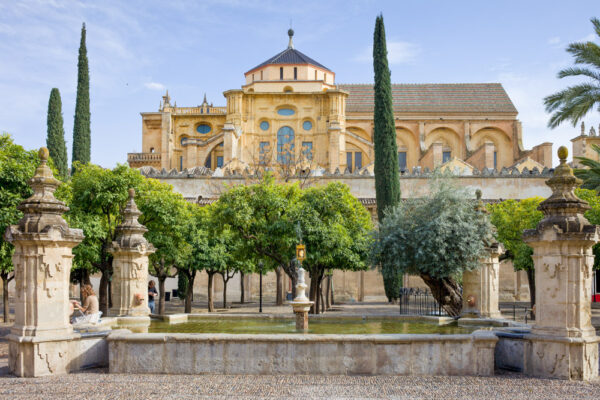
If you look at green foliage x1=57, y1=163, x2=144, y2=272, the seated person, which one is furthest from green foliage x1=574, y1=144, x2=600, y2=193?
the seated person

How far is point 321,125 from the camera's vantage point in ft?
150

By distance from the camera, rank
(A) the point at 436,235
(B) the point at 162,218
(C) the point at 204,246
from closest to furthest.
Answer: (A) the point at 436,235 < (B) the point at 162,218 < (C) the point at 204,246

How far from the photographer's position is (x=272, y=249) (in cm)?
1777

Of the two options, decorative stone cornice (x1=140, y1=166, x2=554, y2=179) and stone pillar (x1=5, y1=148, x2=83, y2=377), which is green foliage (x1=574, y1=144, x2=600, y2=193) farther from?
decorative stone cornice (x1=140, y1=166, x2=554, y2=179)

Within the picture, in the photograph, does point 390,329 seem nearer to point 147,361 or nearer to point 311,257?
point 147,361

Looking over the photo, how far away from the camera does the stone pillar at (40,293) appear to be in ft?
27.6

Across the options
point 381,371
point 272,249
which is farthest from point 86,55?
point 381,371

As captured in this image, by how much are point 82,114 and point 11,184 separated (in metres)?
16.7

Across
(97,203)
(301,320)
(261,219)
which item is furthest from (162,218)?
(301,320)

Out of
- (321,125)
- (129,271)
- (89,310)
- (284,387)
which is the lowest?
(284,387)

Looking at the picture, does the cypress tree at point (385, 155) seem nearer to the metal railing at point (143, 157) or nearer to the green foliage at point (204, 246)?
the green foliage at point (204, 246)

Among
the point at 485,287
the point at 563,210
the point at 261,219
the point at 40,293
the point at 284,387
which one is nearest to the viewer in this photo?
the point at 284,387

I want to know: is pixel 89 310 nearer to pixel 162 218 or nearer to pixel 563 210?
pixel 563 210

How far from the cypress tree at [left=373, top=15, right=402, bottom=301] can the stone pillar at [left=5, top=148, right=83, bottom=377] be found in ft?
61.3
